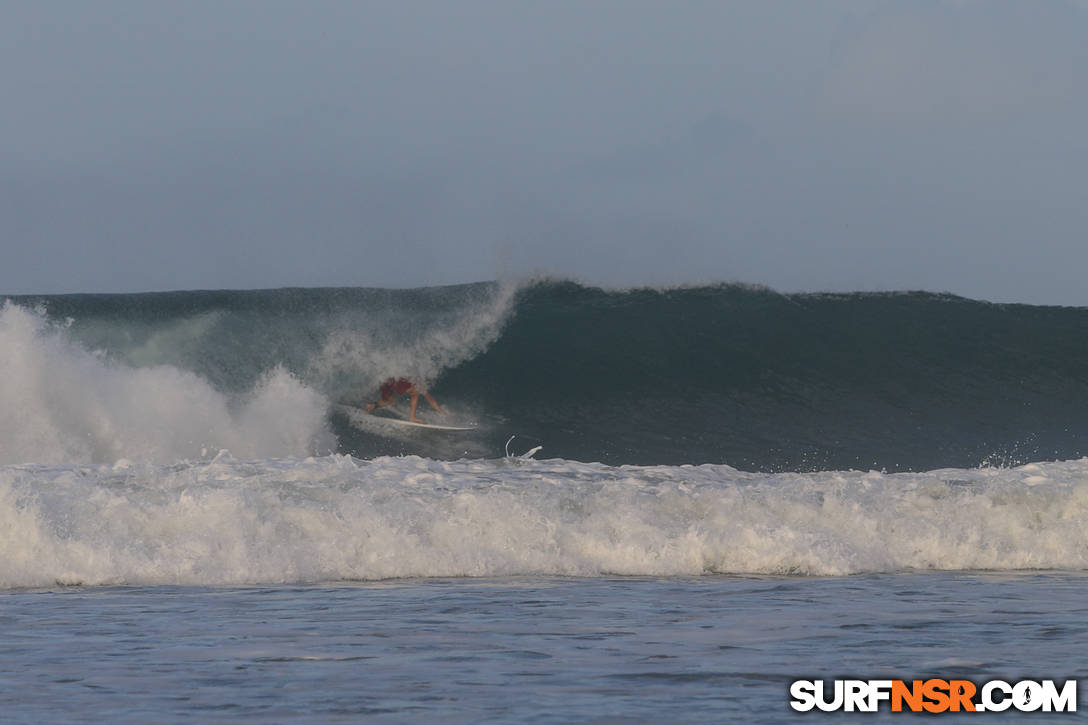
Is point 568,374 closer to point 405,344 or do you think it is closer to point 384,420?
point 405,344

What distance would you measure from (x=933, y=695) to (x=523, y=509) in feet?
15.2

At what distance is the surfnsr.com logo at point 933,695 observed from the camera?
14.0 ft

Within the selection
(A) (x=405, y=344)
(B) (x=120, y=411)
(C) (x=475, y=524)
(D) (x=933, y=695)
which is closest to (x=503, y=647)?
(D) (x=933, y=695)

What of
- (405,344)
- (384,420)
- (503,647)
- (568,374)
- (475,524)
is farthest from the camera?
(568,374)

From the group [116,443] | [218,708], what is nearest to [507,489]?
[218,708]

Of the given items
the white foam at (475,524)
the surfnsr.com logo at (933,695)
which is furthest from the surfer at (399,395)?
the surfnsr.com logo at (933,695)

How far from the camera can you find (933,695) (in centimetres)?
444

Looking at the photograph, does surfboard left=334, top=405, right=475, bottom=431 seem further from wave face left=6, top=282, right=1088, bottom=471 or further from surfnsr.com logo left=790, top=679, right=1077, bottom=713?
surfnsr.com logo left=790, top=679, right=1077, bottom=713

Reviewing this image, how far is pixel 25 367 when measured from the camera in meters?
15.8

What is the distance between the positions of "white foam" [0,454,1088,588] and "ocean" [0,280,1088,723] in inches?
1.0

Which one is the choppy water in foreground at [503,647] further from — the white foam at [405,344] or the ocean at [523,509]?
the white foam at [405,344]

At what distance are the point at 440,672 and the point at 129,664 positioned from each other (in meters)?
1.17

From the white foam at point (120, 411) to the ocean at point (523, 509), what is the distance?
5 centimetres

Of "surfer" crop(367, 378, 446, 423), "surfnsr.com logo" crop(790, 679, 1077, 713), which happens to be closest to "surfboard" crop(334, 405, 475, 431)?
"surfer" crop(367, 378, 446, 423)
